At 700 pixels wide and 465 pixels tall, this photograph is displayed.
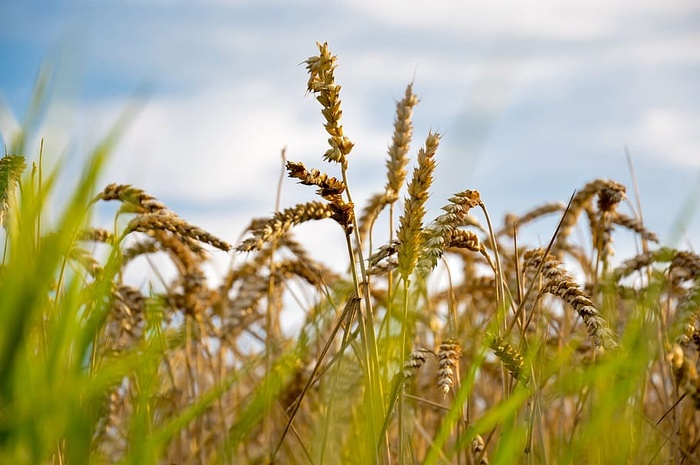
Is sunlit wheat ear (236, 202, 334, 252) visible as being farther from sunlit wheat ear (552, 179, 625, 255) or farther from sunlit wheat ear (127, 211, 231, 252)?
sunlit wheat ear (552, 179, 625, 255)

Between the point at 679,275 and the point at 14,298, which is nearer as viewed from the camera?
the point at 14,298

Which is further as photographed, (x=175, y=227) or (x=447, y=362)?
(x=175, y=227)

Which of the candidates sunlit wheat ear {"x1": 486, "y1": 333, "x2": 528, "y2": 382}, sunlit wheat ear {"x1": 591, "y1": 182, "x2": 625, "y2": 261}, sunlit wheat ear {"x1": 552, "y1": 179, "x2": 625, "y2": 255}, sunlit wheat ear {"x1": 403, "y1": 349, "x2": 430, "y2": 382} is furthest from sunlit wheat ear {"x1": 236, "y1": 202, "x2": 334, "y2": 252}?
sunlit wheat ear {"x1": 591, "y1": 182, "x2": 625, "y2": 261}

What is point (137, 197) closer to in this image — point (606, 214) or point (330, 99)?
point (330, 99)

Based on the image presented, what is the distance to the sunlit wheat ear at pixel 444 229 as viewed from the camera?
134cm

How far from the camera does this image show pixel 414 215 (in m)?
1.40

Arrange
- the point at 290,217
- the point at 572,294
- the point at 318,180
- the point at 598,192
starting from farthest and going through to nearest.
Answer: the point at 598,192 → the point at 290,217 → the point at 572,294 → the point at 318,180

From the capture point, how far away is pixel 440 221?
1.46m

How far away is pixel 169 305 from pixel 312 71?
180 centimetres

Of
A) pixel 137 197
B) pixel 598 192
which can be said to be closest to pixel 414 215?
pixel 137 197

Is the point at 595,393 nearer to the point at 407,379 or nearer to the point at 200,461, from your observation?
the point at 407,379

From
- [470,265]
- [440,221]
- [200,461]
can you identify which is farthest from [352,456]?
[470,265]

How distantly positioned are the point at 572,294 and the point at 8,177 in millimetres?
1046

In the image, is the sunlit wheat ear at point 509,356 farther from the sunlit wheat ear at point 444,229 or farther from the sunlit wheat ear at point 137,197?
the sunlit wheat ear at point 137,197
